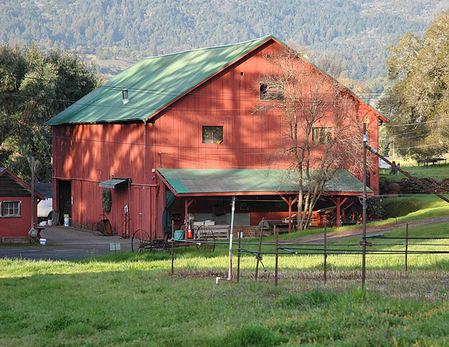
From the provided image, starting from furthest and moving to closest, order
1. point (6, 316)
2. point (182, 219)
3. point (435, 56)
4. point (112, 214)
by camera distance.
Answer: point (435, 56) < point (112, 214) < point (182, 219) < point (6, 316)

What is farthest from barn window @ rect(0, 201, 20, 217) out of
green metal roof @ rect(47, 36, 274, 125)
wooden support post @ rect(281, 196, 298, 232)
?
wooden support post @ rect(281, 196, 298, 232)

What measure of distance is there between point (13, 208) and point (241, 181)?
1294cm

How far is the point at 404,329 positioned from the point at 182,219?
123ft

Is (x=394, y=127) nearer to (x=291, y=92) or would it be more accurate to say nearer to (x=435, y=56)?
(x=435, y=56)

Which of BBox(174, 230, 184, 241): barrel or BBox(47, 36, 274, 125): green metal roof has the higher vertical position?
BBox(47, 36, 274, 125): green metal roof

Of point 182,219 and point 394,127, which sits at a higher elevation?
point 394,127

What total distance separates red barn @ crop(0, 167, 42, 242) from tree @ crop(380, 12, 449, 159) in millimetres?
34125

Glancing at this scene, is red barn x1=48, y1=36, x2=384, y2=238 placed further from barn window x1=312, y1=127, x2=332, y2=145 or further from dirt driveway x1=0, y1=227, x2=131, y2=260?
barn window x1=312, y1=127, x2=332, y2=145

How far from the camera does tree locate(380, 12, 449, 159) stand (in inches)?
2842

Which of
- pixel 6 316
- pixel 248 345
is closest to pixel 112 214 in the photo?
pixel 6 316

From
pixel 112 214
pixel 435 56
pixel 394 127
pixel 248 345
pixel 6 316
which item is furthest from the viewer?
pixel 394 127

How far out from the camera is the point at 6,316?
1956 cm

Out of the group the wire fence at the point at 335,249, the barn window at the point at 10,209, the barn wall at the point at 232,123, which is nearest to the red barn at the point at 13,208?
the barn window at the point at 10,209

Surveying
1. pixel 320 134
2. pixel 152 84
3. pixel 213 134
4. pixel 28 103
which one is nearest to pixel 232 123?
pixel 213 134
